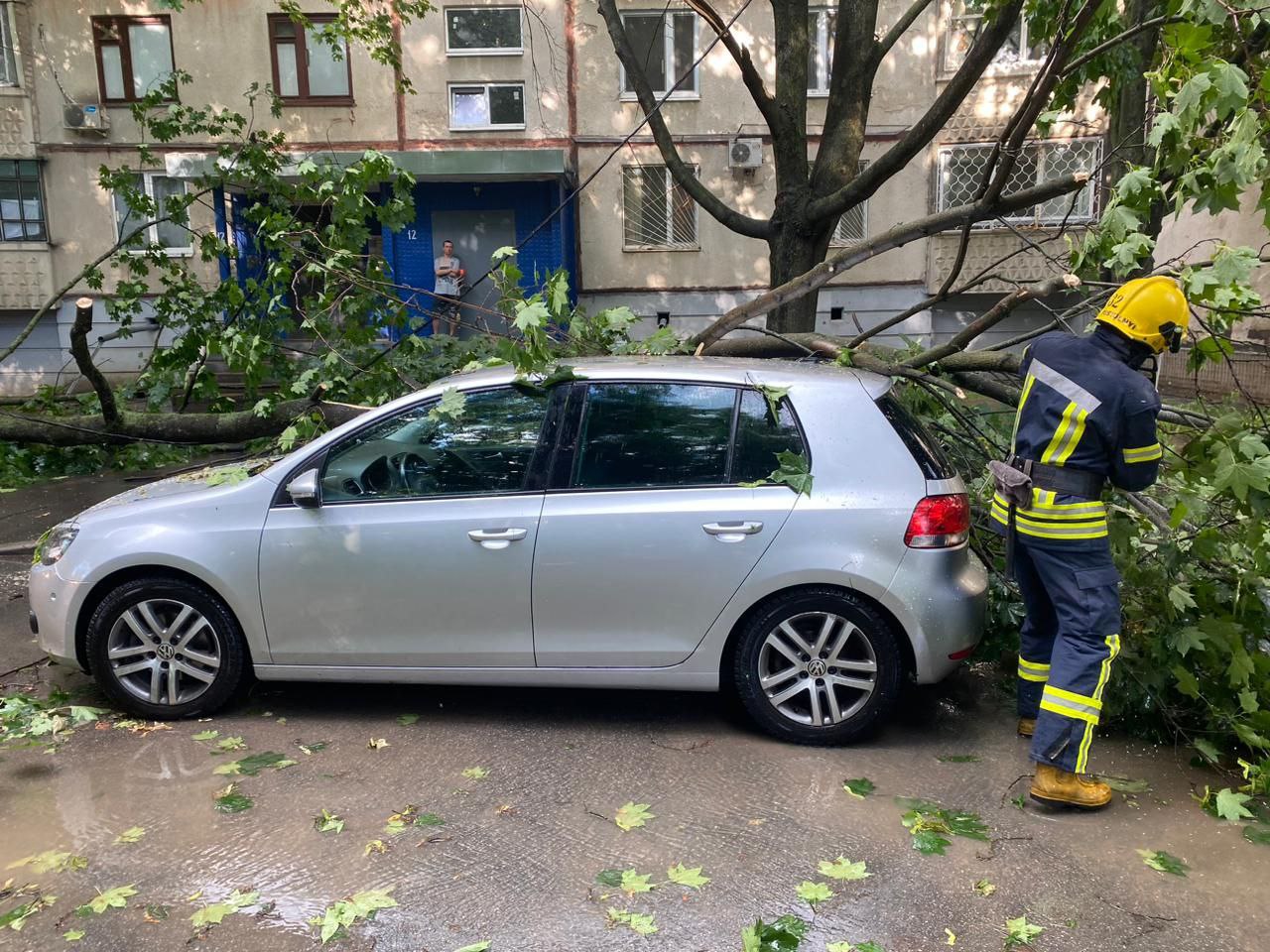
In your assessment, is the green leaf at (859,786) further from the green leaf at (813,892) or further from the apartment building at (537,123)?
the apartment building at (537,123)

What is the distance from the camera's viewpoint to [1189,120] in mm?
3682

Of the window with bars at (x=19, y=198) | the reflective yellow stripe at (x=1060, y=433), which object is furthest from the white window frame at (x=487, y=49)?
the reflective yellow stripe at (x=1060, y=433)

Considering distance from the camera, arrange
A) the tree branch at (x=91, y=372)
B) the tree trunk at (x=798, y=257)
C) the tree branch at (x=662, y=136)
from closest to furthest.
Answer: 1. the tree branch at (x=91, y=372)
2. the tree trunk at (x=798, y=257)
3. the tree branch at (x=662, y=136)

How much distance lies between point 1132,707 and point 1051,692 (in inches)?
36.4

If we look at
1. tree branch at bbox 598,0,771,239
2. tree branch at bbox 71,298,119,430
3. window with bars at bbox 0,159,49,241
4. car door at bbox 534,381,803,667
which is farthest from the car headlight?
window with bars at bbox 0,159,49,241

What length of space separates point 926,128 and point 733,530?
5159mm

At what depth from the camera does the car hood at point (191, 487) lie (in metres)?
4.36

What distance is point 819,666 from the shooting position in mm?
4004

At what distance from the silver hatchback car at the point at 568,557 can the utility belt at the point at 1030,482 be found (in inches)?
9.7

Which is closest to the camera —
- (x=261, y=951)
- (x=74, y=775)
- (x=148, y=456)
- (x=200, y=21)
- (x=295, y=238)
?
(x=261, y=951)

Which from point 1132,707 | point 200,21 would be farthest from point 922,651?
point 200,21

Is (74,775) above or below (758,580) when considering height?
below

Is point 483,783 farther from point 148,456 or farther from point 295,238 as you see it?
point 148,456

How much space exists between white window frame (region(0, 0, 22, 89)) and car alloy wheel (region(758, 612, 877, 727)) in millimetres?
19018
